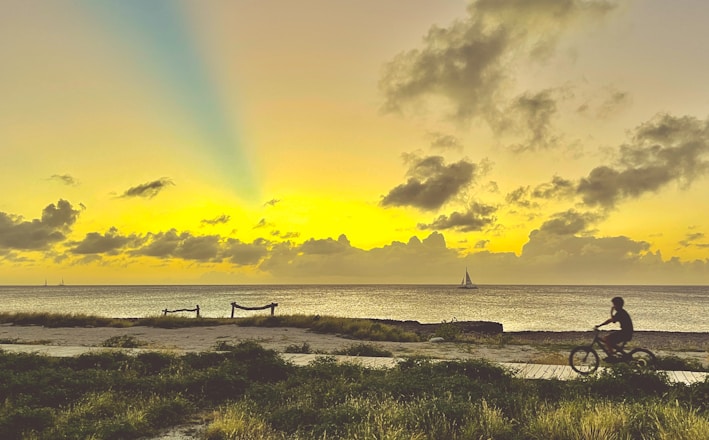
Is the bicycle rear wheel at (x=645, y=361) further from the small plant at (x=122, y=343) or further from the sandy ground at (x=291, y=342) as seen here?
the small plant at (x=122, y=343)

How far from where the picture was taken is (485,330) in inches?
1576

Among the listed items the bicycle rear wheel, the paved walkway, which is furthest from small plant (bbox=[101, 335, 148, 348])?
the bicycle rear wheel

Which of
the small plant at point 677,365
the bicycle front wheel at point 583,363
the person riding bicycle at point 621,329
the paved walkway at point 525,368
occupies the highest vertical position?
the person riding bicycle at point 621,329

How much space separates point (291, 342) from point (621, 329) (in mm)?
15747

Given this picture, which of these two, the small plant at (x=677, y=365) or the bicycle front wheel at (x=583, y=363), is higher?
the bicycle front wheel at (x=583, y=363)

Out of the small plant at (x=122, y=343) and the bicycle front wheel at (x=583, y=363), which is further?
the small plant at (x=122, y=343)

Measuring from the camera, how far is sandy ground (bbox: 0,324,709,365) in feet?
71.3

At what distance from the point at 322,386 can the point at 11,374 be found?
8.52m

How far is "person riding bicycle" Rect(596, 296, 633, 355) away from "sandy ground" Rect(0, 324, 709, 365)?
419cm

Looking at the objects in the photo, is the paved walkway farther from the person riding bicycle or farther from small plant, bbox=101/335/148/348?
small plant, bbox=101/335/148/348

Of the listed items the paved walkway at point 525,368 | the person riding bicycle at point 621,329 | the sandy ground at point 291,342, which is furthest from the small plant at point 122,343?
the person riding bicycle at point 621,329

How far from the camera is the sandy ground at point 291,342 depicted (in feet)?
71.3

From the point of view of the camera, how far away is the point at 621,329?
46.4 feet

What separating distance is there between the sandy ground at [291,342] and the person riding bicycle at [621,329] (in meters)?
4.19
